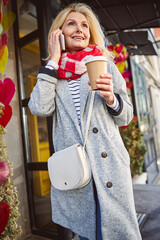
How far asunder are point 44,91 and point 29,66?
145cm

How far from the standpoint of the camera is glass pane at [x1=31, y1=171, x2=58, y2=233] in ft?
7.20

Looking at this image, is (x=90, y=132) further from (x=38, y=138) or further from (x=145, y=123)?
(x=145, y=123)

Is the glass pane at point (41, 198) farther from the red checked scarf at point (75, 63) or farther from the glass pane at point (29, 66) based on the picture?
the red checked scarf at point (75, 63)

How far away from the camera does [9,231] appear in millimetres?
944

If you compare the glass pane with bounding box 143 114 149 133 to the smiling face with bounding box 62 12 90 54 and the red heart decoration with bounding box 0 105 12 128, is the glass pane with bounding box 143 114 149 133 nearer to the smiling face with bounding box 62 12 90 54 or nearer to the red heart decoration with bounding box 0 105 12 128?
the smiling face with bounding box 62 12 90 54

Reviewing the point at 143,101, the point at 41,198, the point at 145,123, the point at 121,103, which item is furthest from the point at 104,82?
the point at 143,101

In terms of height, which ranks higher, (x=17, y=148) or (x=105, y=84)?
(x=105, y=84)

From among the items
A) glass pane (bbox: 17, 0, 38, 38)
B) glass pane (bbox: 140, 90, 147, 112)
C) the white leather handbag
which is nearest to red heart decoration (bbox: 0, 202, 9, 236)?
the white leather handbag

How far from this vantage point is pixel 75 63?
1.06 meters

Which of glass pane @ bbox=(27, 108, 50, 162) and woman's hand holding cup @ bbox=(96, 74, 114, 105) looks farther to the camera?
glass pane @ bbox=(27, 108, 50, 162)

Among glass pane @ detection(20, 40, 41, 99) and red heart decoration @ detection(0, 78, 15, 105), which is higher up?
glass pane @ detection(20, 40, 41, 99)

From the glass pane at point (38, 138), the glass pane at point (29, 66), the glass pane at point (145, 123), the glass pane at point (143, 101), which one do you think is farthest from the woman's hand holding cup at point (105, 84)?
the glass pane at point (143, 101)

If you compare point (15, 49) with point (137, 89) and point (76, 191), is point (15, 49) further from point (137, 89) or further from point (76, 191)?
point (137, 89)

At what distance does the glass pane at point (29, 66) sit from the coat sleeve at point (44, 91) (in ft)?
4.29
